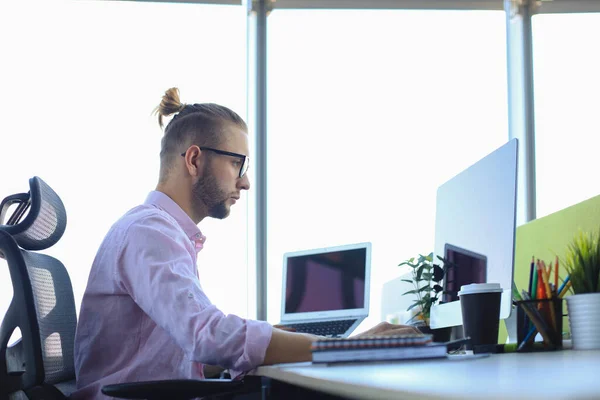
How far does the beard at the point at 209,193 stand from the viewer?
1968mm

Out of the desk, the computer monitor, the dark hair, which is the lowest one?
the desk

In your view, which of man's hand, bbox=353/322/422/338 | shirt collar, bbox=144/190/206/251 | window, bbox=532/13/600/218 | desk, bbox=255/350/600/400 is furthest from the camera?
window, bbox=532/13/600/218

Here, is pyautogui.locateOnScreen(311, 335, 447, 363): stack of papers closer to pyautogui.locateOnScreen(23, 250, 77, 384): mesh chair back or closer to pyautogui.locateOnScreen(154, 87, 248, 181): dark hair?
pyautogui.locateOnScreen(23, 250, 77, 384): mesh chair back

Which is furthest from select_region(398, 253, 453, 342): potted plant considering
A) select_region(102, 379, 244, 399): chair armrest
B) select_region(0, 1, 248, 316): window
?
select_region(0, 1, 248, 316): window

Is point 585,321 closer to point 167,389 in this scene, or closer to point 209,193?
point 167,389

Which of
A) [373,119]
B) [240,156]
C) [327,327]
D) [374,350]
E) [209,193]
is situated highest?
[373,119]

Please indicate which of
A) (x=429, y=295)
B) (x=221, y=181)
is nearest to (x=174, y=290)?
(x=221, y=181)

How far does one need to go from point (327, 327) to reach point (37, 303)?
64.3 inches

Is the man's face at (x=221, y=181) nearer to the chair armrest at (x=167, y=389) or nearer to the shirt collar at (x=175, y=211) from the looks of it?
the shirt collar at (x=175, y=211)

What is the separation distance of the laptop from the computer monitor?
0.96 m

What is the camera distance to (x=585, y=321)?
1.38 metres

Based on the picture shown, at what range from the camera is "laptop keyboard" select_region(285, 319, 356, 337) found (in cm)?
301

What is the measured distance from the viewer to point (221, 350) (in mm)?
1394

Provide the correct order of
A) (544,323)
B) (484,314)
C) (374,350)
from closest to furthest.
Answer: (374,350) < (544,323) < (484,314)
